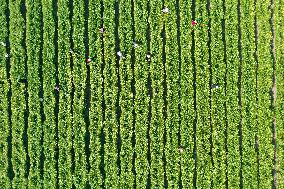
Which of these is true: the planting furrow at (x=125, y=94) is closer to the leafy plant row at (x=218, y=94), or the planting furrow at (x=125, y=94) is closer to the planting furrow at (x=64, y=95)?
the planting furrow at (x=64, y=95)

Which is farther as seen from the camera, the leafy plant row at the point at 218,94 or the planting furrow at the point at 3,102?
the planting furrow at the point at 3,102

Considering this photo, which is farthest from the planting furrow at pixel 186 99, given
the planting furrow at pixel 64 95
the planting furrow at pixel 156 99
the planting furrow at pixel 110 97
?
the planting furrow at pixel 64 95

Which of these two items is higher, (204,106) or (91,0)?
(91,0)

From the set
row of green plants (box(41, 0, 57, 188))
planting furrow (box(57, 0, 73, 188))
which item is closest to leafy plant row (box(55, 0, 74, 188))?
planting furrow (box(57, 0, 73, 188))

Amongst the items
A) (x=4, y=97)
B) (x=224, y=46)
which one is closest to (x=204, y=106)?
(x=224, y=46)

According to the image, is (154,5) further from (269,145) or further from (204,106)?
(269,145)

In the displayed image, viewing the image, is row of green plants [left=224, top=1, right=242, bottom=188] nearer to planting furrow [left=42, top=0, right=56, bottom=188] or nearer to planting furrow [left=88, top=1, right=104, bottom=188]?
planting furrow [left=88, top=1, right=104, bottom=188]

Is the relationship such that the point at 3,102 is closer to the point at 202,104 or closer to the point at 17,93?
the point at 17,93
